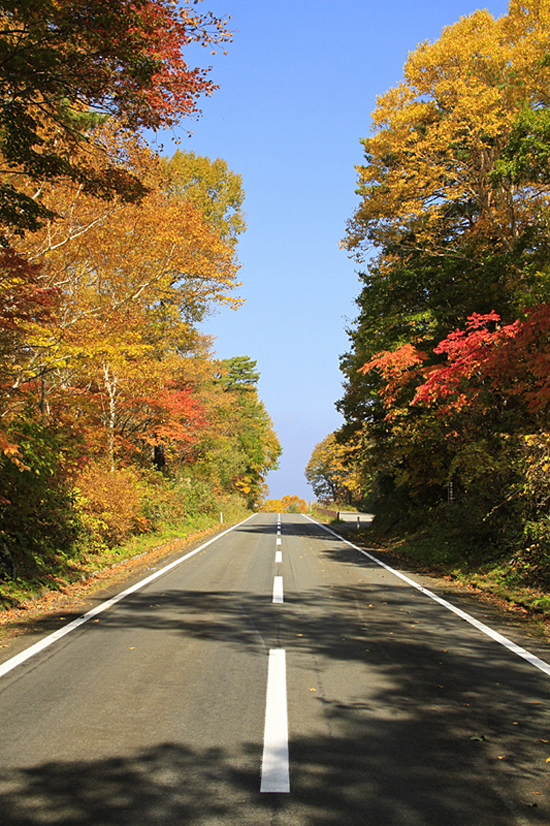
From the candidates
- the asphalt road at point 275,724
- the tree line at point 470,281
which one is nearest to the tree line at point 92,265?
the asphalt road at point 275,724

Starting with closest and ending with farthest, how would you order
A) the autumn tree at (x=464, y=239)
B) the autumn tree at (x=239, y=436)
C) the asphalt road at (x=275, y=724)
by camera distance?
1. the asphalt road at (x=275, y=724)
2. the autumn tree at (x=464, y=239)
3. the autumn tree at (x=239, y=436)

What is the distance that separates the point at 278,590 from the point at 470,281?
426 inches

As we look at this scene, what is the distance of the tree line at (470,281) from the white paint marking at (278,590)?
4.04m

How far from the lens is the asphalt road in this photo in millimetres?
3180

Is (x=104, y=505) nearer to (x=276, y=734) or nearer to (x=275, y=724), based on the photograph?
(x=275, y=724)

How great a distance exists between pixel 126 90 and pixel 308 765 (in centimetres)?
763

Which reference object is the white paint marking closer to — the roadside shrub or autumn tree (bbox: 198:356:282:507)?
the roadside shrub

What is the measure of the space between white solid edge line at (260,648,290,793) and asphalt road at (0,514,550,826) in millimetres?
17

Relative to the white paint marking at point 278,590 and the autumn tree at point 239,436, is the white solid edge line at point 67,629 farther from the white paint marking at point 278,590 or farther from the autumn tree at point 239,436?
the autumn tree at point 239,436

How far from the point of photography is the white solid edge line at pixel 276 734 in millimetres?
3408

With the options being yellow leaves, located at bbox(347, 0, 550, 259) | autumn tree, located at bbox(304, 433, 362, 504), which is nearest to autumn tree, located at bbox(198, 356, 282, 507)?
autumn tree, located at bbox(304, 433, 362, 504)

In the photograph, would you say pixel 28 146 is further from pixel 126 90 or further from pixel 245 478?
pixel 245 478

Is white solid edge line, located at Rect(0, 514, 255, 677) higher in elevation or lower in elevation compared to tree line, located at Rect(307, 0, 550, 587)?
lower

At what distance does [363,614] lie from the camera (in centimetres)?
819
